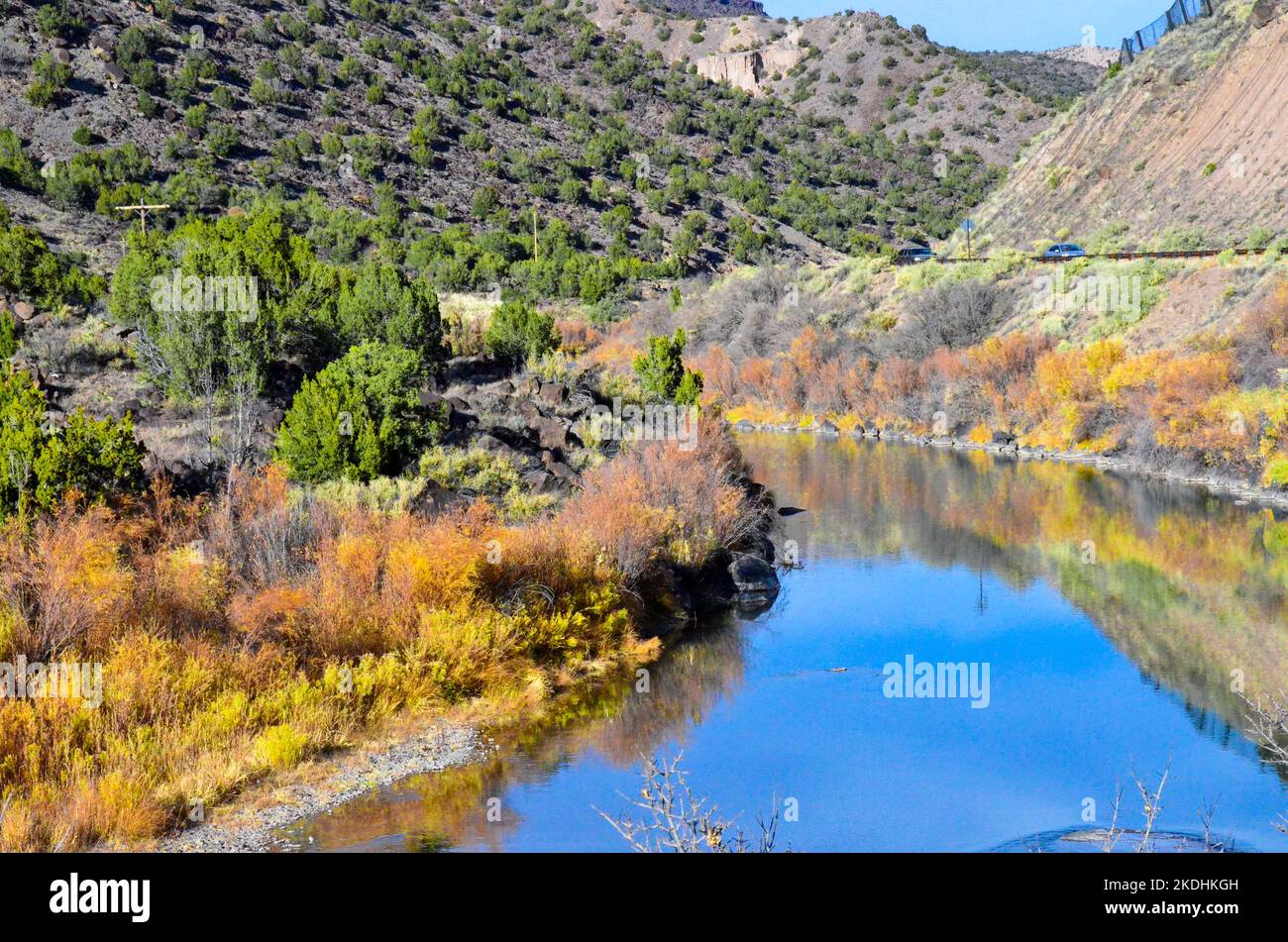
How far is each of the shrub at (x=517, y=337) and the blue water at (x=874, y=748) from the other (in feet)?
46.8

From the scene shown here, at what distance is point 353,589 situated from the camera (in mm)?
14578

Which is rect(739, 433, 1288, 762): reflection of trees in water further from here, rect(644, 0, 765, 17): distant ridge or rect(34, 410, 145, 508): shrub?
rect(644, 0, 765, 17): distant ridge

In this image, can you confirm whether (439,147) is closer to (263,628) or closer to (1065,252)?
(1065,252)

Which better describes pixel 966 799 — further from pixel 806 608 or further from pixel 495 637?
pixel 806 608

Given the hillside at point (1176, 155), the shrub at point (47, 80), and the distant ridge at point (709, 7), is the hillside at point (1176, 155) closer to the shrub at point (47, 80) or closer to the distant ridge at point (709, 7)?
the shrub at point (47, 80)

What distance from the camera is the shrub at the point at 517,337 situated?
107ft

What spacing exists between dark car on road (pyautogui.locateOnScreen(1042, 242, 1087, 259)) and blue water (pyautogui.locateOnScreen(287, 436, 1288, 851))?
31.1 metres

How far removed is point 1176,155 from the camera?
51281 millimetres

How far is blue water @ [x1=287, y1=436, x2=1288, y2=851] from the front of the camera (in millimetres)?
11141

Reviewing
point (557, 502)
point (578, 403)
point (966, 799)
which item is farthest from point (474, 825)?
point (578, 403)

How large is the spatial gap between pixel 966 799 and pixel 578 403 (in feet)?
57.2

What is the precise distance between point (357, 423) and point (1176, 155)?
43.9 meters

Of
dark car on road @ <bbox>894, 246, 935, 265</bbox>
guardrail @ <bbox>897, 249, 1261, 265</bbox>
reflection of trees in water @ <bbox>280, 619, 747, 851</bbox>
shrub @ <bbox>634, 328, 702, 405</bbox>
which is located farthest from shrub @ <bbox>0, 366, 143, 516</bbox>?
dark car on road @ <bbox>894, 246, 935, 265</bbox>

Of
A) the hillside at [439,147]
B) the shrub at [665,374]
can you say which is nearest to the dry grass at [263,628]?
the shrub at [665,374]
